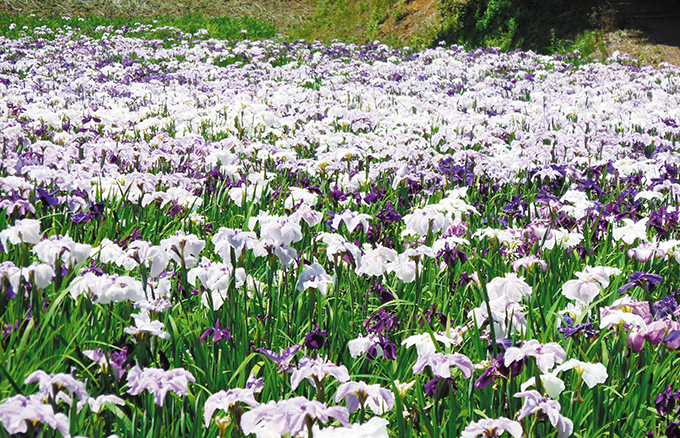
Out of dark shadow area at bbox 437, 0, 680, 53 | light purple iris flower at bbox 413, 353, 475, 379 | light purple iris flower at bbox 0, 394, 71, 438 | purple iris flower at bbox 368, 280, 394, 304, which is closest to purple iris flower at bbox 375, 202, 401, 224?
purple iris flower at bbox 368, 280, 394, 304

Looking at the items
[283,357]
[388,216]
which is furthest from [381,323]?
[388,216]

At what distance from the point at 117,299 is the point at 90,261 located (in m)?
0.89

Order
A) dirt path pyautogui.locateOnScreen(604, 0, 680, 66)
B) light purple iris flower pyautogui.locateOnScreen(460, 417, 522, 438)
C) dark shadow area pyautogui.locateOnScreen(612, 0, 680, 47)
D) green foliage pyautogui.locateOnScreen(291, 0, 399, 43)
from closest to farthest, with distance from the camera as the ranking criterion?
light purple iris flower pyautogui.locateOnScreen(460, 417, 522, 438), dirt path pyautogui.locateOnScreen(604, 0, 680, 66), dark shadow area pyautogui.locateOnScreen(612, 0, 680, 47), green foliage pyautogui.locateOnScreen(291, 0, 399, 43)

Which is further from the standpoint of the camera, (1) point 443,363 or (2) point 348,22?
(2) point 348,22

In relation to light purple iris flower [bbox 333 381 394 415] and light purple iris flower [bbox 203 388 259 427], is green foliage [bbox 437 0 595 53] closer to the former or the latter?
light purple iris flower [bbox 333 381 394 415]

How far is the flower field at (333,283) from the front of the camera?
1898 mm

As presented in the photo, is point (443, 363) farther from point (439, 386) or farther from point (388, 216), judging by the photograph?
point (388, 216)

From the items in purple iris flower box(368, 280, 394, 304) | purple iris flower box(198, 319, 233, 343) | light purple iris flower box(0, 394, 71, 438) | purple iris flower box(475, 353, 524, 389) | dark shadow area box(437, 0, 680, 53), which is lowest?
purple iris flower box(368, 280, 394, 304)

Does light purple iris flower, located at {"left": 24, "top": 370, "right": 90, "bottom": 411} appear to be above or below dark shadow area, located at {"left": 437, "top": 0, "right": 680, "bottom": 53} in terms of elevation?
below

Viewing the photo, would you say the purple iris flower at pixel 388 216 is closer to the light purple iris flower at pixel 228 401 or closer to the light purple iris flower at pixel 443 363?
the light purple iris flower at pixel 443 363

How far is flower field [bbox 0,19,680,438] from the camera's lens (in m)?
1.90

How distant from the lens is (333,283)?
3031 mm

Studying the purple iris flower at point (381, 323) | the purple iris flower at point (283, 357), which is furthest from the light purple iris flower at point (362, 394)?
the purple iris flower at point (381, 323)

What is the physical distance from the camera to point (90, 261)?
2949 mm
